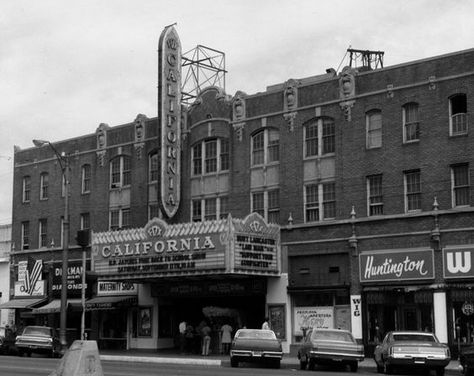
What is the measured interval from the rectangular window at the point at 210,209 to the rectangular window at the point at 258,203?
2463 millimetres

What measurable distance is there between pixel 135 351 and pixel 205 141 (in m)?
11.8

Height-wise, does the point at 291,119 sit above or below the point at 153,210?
above

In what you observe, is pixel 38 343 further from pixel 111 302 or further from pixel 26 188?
pixel 26 188

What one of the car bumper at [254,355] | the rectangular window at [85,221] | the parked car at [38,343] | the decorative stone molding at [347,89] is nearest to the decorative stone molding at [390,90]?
the decorative stone molding at [347,89]

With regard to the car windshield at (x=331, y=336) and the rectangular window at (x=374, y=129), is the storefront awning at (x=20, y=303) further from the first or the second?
the car windshield at (x=331, y=336)

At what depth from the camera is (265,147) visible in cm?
4353

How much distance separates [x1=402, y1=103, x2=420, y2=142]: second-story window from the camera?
3822 cm

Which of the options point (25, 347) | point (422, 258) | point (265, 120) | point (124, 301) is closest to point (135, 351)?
point (124, 301)

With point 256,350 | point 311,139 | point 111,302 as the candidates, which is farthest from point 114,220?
point 256,350

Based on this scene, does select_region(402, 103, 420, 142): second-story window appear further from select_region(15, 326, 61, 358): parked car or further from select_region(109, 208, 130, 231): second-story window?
select_region(15, 326, 61, 358): parked car

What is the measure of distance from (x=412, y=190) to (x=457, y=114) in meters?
3.78

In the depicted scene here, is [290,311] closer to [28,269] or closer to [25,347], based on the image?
[25,347]

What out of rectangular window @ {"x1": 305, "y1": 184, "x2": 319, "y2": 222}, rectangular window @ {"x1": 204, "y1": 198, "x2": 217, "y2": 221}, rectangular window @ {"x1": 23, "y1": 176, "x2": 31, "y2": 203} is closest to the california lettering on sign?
rectangular window @ {"x1": 204, "y1": 198, "x2": 217, "y2": 221}

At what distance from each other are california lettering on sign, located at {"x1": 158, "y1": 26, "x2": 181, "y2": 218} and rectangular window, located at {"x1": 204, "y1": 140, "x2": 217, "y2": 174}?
1.48 metres
